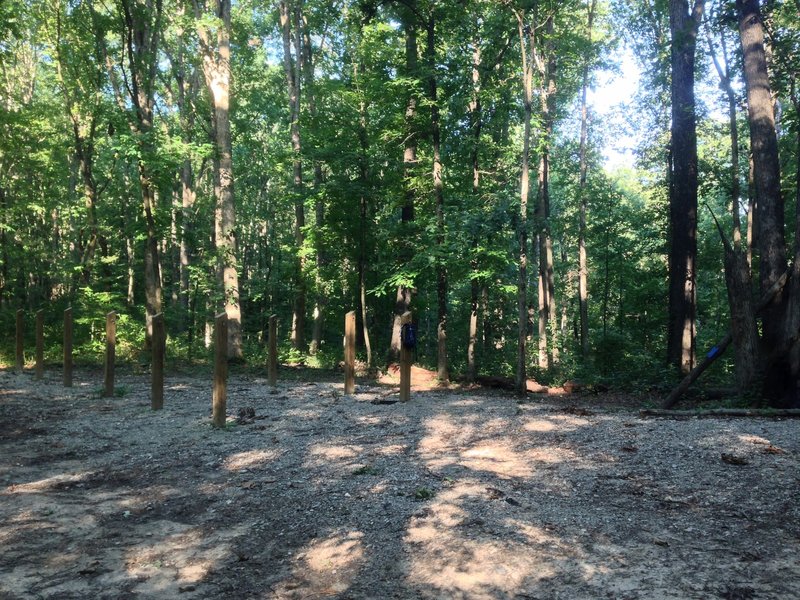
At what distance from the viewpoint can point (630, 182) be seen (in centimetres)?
4716

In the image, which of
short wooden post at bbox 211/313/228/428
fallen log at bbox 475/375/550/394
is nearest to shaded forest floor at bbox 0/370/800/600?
A: short wooden post at bbox 211/313/228/428

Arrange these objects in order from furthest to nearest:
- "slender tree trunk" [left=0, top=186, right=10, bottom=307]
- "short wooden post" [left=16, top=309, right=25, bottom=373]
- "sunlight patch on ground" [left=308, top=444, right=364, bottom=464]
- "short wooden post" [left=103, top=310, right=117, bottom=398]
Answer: "slender tree trunk" [left=0, top=186, right=10, bottom=307], "short wooden post" [left=16, top=309, right=25, bottom=373], "short wooden post" [left=103, top=310, right=117, bottom=398], "sunlight patch on ground" [left=308, top=444, right=364, bottom=464]

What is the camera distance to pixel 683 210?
14125 mm

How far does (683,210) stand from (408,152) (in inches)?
310

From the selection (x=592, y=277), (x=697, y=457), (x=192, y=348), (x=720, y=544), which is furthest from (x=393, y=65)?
(x=592, y=277)

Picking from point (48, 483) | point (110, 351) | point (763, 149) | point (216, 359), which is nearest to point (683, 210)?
point (763, 149)

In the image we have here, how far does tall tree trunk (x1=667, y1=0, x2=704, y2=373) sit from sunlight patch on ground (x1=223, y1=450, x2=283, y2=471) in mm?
11237

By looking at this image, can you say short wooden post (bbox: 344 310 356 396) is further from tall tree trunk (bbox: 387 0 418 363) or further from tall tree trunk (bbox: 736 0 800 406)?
tall tree trunk (bbox: 736 0 800 406)

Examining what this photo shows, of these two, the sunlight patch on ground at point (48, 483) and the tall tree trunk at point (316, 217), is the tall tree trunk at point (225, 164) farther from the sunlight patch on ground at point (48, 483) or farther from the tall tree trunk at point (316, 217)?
the sunlight patch on ground at point (48, 483)

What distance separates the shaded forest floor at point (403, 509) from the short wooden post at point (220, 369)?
27 cm

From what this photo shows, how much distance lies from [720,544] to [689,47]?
45.8 ft

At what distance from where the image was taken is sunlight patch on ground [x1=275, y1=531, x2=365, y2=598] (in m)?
3.33

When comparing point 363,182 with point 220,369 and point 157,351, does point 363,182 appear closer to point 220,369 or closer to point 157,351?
point 157,351

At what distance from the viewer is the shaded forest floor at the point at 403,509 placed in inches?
131
